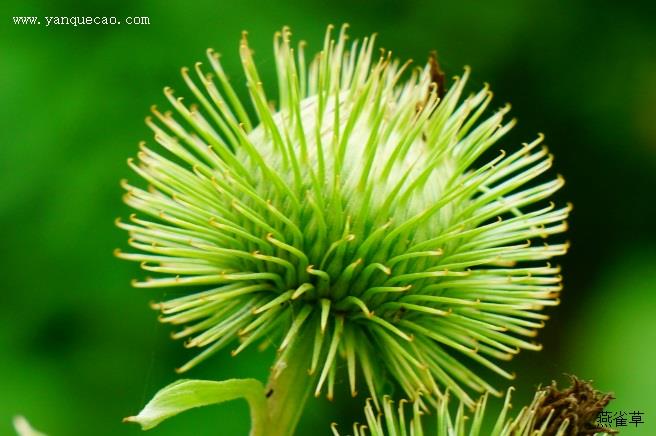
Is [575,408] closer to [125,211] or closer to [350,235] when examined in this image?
[350,235]

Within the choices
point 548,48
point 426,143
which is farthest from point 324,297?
point 548,48

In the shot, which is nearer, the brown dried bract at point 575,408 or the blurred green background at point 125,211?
the brown dried bract at point 575,408

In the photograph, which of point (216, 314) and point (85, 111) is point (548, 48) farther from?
point (216, 314)

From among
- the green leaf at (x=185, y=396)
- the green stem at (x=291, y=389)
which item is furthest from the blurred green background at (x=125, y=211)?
the green leaf at (x=185, y=396)

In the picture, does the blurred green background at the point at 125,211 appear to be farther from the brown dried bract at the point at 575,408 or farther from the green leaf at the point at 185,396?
the brown dried bract at the point at 575,408

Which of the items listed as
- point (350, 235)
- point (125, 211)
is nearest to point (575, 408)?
point (350, 235)

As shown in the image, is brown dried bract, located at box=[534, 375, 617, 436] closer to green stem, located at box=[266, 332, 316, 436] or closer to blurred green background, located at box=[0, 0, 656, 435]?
green stem, located at box=[266, 332, 316, 436]

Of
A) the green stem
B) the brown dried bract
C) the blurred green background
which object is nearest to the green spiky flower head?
the green stem
